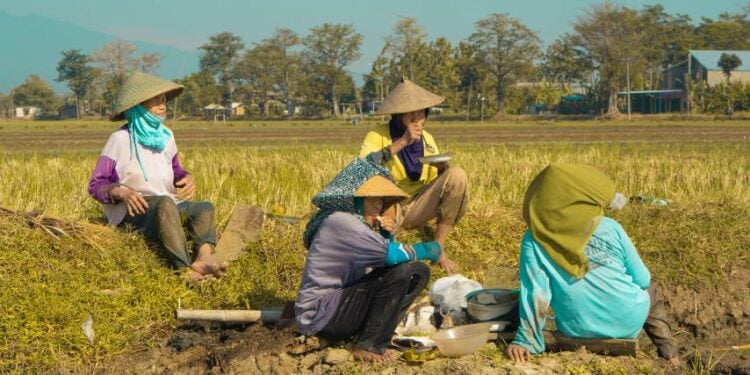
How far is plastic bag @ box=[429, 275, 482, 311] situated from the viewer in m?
5.30

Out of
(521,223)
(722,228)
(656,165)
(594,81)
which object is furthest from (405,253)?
(594,81)

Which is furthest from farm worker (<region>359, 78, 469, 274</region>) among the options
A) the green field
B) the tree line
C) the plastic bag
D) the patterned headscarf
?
the tree line

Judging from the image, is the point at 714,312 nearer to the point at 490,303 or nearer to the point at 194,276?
the point at 490,303

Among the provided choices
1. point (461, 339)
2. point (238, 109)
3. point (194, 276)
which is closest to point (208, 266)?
point (194, 276)

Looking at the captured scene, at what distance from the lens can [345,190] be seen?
15.5 ft

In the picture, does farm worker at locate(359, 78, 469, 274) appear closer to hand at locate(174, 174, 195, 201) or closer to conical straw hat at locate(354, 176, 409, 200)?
hand at locate(174, 174, 195, 201)

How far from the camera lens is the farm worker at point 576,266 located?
14.7 ft

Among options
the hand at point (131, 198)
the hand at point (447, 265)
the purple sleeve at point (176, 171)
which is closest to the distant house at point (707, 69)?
the hand at point (447, 265)

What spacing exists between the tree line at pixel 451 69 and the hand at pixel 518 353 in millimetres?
48102

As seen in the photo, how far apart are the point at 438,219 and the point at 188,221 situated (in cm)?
181

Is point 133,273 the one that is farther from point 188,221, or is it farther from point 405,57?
point 405,57

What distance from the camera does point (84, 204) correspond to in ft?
26.8

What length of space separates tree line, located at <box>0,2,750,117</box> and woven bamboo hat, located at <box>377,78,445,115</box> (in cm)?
4632

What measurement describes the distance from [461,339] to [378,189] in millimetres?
864
